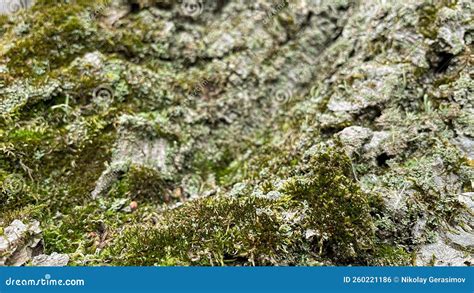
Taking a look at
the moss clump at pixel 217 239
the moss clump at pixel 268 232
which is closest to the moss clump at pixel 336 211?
the moss clump at pixel 268 232

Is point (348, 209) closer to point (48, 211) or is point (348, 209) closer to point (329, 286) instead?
point (329, 286)

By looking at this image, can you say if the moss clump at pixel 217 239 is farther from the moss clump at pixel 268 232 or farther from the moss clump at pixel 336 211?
the moss clump at pixel 336 211

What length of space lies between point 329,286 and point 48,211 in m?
2.89

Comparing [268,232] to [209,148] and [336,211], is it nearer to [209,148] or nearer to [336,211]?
[336,211]

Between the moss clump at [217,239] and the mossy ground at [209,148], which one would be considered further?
the mossy ground at [209,148]

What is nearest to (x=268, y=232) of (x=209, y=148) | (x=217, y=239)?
(x=217, y=239)

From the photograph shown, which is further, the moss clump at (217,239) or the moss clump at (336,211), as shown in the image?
the moss clump at (336,211)

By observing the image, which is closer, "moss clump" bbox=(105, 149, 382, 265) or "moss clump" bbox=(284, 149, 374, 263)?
"moss clump" bbox=(105, 149, 382, 265)

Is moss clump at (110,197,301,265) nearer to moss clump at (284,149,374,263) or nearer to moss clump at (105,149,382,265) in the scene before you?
moss clump at (105,149,382,265)

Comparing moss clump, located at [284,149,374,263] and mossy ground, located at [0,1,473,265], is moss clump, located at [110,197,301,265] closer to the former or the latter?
mossy ground, located at [0,1,473,265]

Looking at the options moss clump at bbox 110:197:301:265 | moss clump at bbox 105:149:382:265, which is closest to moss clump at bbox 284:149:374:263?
moss clump at bbox 105:149:382:265

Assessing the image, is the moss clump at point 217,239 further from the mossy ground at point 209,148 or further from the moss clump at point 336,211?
the moss clump at point 336,211

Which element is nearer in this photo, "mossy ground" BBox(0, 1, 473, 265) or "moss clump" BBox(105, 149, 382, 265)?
"moss clump" BBox(105, 149, 382, 265)

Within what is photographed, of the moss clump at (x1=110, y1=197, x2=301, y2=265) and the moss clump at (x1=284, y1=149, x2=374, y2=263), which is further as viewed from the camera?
the moss clump at (x1=284, y1=149, x2=374, y2=263)
